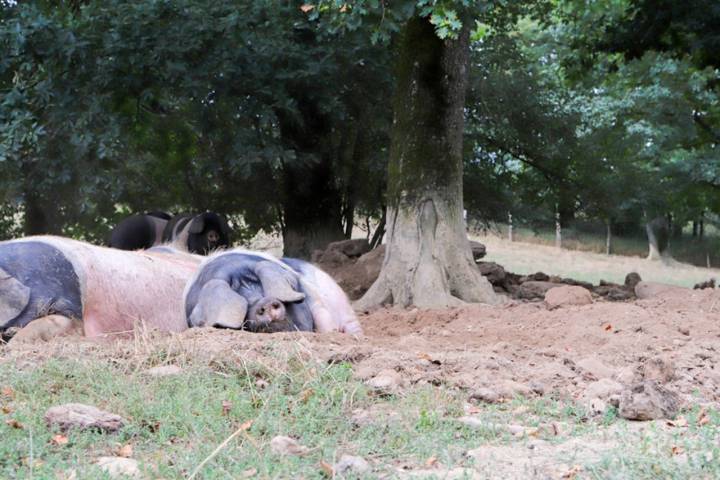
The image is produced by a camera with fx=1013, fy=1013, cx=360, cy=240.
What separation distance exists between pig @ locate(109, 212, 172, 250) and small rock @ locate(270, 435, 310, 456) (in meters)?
8.78

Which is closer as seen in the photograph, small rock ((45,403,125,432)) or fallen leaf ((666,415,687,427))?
small rock ((45,403,125,432))

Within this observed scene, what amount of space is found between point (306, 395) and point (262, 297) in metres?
1.88

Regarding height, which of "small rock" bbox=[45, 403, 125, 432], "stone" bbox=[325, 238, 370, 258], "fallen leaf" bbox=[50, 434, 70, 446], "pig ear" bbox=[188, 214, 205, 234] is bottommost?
"fallen leaf" bbox=[50, 434, 70, 446]

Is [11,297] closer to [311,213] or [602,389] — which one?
[602,389]

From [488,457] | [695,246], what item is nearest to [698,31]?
[488,457]

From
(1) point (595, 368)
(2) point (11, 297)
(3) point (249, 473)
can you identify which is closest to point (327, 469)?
(3) point (249, 473)

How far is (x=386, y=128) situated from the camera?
44.8 feet

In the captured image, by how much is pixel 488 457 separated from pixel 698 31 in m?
9.36

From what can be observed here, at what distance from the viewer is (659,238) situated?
92.2ft

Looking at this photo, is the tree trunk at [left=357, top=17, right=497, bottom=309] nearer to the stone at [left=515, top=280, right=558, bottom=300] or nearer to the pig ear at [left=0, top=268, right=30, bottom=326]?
the stone at [left=515, top=280, right=558, bottom=300]

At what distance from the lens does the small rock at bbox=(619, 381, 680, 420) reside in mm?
4328

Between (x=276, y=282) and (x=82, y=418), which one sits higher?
(x=276, y=282)

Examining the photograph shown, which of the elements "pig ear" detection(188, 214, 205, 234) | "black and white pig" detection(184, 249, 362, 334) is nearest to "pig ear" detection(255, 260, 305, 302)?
"black and white pig" detection(184, 249, 362, 334)

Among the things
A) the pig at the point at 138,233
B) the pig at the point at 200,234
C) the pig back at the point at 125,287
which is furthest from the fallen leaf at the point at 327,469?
the pig at the point at 138,233
